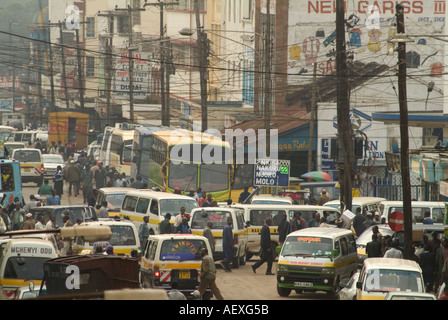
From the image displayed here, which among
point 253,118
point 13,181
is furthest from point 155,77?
point 13,181

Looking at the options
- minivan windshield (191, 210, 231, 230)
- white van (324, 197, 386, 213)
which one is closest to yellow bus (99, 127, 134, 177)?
white van (324, 197, 386, 213)

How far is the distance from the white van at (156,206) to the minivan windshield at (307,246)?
7.27 metres

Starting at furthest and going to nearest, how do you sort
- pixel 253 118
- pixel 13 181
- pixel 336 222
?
pixel 253 118
pixel 13 181
pixel 336 222

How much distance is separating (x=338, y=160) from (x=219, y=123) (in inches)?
1346

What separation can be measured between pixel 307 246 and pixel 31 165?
1216 inches

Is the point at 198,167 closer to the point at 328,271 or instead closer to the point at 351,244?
the point at 351,244

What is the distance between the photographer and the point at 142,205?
2986 centimetres

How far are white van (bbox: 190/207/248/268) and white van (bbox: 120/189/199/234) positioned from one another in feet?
7.21

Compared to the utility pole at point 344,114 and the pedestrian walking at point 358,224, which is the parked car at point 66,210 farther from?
the utility pole at point 344,114

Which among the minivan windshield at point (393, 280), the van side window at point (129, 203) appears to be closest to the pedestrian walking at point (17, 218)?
the van side window at point (129, 203)

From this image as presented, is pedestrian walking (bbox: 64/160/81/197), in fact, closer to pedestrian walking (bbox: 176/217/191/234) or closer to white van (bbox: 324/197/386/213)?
white van (bbox: 324/197/386/213)

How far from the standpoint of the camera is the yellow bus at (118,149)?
52531mm

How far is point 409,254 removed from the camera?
78.0 feet
